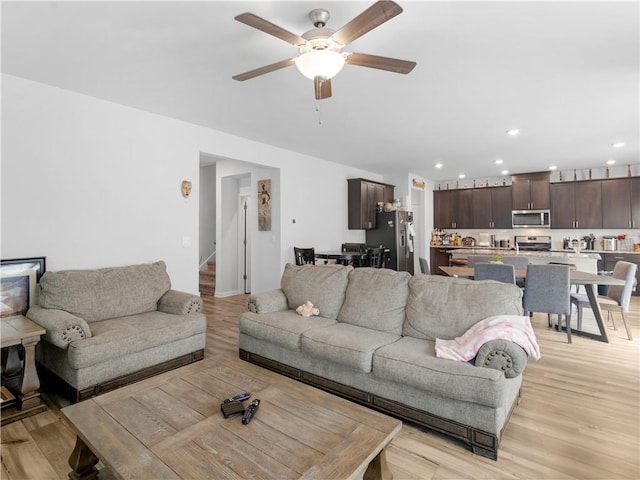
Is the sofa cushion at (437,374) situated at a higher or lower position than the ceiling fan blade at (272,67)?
lower

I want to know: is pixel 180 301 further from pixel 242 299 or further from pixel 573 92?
pixel 573 92

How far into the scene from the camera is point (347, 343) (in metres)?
2.46

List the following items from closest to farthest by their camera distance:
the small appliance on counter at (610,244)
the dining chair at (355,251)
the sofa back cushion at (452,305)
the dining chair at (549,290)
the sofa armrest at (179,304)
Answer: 1. the sofa back cushion at (452,305)
2. the sofa armrest at (179,304)
3. the dining chair at (549,290)
4. the dining chair at (355,251)
5. the small appliance on counter at (610,244)

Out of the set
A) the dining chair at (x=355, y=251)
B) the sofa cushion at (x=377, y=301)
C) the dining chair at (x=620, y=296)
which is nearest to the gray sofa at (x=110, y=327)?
the sofa cushion at (x=377, y=301)

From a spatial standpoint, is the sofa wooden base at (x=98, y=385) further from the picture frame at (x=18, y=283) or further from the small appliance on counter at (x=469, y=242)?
the small appliance on counter at (x=469, y=242)

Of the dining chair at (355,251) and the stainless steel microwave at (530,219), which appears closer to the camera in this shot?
the dining chair at (355,251)

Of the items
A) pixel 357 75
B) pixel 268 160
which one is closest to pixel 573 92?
pixel 357 75

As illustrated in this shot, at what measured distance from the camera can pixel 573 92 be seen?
339 centimetres

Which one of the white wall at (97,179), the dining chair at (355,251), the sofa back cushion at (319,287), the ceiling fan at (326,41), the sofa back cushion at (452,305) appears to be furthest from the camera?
the dining chair at (355,251)

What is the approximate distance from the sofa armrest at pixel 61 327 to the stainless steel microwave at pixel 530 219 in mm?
8774

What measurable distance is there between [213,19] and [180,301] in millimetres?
2506

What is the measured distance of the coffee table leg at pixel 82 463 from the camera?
1737 mm

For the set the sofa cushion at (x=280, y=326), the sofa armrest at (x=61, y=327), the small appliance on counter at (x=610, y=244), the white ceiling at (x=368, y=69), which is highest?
the white ceiling at (x=368, y=69)

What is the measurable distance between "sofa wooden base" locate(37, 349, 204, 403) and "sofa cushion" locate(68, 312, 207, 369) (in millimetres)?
198
